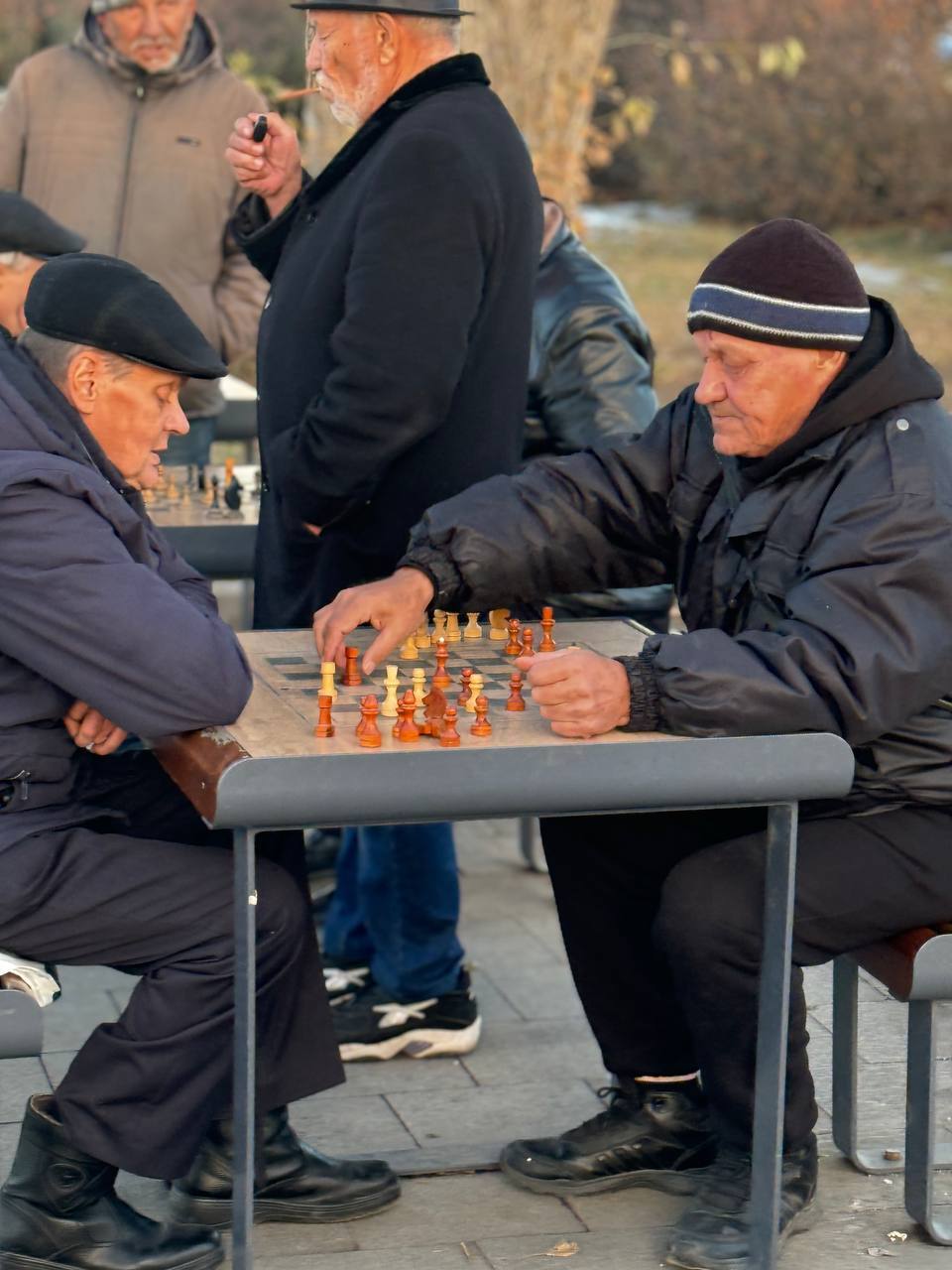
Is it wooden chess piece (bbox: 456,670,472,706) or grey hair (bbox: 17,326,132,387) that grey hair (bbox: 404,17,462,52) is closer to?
grey hair (bbox: 17,326,132,387)

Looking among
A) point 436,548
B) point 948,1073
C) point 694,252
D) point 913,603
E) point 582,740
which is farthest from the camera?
point 694,252

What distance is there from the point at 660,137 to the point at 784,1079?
19.6 meters

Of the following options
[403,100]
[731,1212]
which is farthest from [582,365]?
[731,1212]

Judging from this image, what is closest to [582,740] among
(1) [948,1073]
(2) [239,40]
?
(1) [948,1073]

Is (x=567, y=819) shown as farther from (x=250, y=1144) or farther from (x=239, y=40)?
(x=239, y=40)

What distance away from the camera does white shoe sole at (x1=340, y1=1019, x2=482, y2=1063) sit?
4.24 meters

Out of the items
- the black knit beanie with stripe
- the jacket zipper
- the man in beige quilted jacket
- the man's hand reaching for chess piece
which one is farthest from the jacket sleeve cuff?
the jacket zipper

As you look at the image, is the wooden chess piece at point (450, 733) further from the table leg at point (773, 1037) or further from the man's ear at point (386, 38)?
the man's ear at point (386, 38)

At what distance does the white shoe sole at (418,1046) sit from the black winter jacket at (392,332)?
904mm

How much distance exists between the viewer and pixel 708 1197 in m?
3.45

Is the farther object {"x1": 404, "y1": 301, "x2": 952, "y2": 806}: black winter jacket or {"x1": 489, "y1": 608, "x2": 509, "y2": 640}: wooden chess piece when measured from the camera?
{"x1": 489, "y1": 608, "x2": 509, "y2": 640}: wooden chess piece

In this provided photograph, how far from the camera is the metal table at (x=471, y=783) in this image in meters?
2.80

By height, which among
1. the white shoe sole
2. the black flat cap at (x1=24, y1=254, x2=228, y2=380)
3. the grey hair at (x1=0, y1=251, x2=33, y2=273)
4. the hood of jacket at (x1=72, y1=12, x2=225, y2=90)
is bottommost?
the white shoe sole

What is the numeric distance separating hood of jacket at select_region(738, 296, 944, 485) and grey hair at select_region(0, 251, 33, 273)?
1.96 metres
